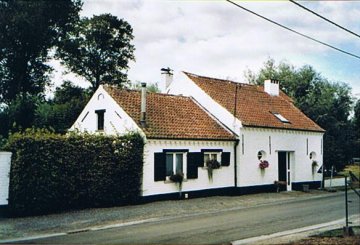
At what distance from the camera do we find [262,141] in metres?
23.2

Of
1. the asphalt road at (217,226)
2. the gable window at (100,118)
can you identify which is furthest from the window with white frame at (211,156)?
the gable window at (100,118)

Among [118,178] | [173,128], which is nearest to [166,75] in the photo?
[173,128]

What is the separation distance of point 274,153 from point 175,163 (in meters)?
6.98

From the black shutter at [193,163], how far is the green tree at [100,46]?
539cm

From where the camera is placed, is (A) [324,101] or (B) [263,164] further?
(A) [324,101]

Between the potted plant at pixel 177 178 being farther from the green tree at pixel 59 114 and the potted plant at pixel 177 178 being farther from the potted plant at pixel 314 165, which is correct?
the potted plant at pixel 314 165

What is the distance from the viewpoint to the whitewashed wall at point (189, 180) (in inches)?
722

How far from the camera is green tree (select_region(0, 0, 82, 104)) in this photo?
9626 millimetres

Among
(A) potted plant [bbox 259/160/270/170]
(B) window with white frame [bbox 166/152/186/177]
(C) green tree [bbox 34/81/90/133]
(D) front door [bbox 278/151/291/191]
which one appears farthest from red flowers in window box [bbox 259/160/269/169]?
(C) green tree [bbox 34/81/90/133]

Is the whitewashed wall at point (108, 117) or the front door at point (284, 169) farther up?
the whitewashed wall at point (108, 117)

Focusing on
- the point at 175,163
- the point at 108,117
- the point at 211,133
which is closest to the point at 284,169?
the point at 211,133

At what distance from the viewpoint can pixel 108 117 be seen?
66.4 feet

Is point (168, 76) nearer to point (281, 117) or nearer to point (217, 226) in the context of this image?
point (281, 117)

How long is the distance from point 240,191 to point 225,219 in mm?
8337
